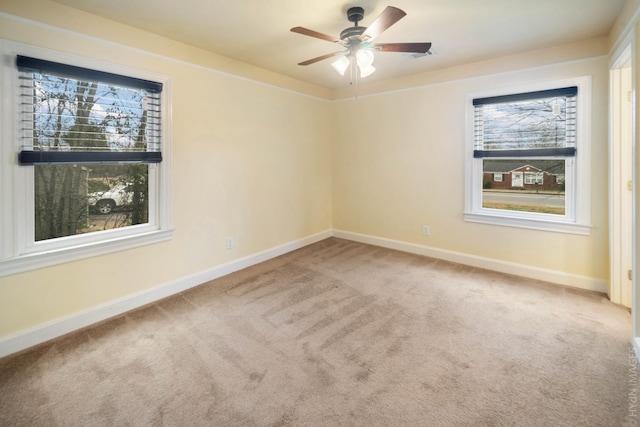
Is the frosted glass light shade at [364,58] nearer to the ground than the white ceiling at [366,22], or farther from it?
nearer to the ground

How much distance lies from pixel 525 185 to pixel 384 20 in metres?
2.72

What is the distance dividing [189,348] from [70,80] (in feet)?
7.51

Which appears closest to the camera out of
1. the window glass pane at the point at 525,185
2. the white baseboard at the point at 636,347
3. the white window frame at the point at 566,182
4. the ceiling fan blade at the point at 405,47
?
the white baseboard at the point at 636,347

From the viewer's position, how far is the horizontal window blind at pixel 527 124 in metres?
3.19

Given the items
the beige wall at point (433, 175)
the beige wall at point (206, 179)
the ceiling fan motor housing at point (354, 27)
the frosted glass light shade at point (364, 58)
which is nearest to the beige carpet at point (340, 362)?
the beige wall at point (206, 179)

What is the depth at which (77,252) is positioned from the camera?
2.43 m

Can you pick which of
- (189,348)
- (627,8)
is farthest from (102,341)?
(627,8)

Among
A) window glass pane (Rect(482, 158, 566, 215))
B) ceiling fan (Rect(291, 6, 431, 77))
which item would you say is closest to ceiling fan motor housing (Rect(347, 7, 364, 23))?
ceiling fan (Rect(291, 6, 431, 77))

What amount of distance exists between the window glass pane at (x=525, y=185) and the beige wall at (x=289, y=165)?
0.29 m

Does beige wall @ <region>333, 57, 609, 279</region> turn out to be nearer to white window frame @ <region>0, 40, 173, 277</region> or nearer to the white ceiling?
the white ceiling

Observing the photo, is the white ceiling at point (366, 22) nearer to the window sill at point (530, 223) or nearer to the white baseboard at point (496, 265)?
the window sill at point (530, 223)

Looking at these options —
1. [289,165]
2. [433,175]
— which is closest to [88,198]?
[289,165]

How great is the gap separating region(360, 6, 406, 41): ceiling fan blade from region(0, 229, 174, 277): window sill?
2.52 meters

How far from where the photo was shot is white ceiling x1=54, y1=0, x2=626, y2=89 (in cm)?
232
